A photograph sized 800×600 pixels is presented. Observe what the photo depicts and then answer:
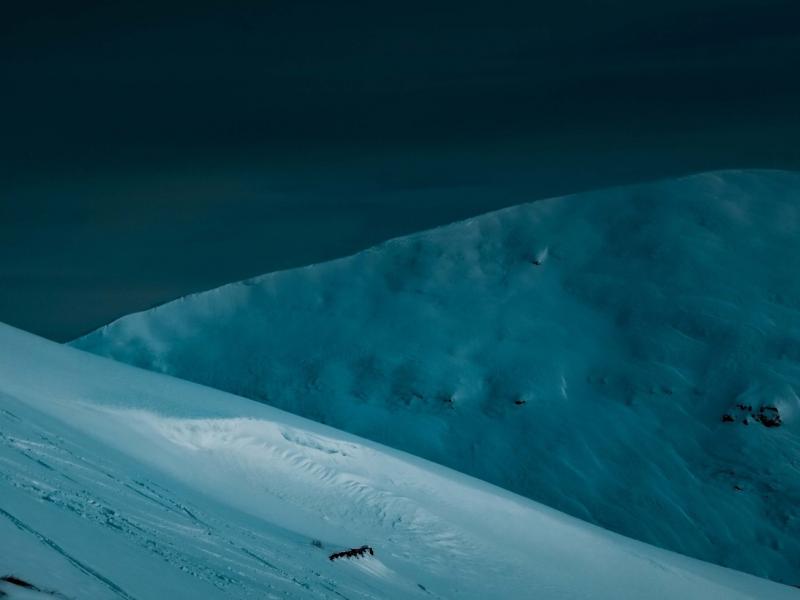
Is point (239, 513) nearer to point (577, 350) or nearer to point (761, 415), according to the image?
point (761, 415)

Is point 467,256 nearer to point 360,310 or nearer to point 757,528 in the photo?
point 360,310

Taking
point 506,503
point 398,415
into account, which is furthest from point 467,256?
point 506,503

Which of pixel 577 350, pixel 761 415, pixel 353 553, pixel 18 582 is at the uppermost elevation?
pixel 577 350

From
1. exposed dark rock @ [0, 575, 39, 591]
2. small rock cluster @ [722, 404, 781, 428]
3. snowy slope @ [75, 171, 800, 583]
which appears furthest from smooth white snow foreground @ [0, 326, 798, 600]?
small rock cluster @ [722, 404, 781, 428]

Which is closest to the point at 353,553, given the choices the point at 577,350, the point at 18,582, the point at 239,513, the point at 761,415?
the point at 239,513

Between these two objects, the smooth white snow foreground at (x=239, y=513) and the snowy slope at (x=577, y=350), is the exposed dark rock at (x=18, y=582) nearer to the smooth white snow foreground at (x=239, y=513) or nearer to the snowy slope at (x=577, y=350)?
the smooth white snow foreground at (x=239, y=513)

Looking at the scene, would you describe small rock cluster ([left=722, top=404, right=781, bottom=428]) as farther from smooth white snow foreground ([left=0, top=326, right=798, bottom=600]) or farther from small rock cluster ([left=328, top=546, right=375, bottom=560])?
small rock cluster ([left=328, top=546, right=375, bottom=560])

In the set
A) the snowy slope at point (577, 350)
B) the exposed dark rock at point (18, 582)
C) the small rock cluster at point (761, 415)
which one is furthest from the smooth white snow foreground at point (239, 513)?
the small rock cluster at point (761, 415)
